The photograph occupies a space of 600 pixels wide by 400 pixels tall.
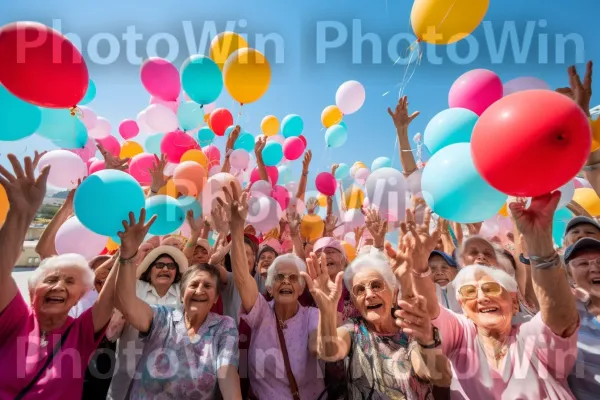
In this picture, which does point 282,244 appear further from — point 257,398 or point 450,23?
point 450,23

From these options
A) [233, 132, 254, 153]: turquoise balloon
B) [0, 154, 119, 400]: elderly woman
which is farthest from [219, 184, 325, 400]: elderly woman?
[233, 132, 254, 153]: turquoise balloon

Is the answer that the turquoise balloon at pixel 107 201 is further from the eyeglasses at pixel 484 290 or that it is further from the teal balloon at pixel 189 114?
the teal balloon at pixel 189 114

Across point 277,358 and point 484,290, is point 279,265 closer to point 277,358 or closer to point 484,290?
point 277,358

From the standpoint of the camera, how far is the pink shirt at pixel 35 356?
170cm

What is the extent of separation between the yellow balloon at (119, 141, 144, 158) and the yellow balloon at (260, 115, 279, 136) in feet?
7.37

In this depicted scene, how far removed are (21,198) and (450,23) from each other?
339 cm

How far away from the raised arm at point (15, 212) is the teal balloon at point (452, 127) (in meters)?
2.95

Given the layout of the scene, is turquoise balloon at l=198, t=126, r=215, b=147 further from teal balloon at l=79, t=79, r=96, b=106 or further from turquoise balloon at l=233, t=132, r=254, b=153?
teal balloon at l=79, t=79, r=96, b=106

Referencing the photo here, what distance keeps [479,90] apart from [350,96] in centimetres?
285

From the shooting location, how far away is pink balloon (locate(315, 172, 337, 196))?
576 centimetres

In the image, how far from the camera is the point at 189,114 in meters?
5.32

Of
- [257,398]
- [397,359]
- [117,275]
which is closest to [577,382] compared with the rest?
[397,359]

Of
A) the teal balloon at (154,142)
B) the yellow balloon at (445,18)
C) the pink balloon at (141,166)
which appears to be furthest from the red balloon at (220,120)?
the yellow balloon at (445,18)

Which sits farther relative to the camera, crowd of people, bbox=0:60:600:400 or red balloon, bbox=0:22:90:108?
red balloon, bbox=0:22:90:108
